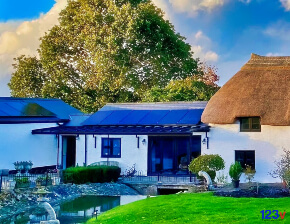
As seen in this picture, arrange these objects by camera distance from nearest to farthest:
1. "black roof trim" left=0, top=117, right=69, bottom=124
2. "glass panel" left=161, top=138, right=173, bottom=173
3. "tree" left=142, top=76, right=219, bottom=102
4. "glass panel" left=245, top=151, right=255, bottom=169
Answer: "glass panel" left=245, top=151, right=255, bottom=169, "black roof trim" left=0, top=117, right=69, bottom=124, "glass panel" left=161, top=138, right=173, bottom=173, "tree" left=142, top=76, right=219, bottom=102

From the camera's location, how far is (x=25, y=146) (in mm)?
35469

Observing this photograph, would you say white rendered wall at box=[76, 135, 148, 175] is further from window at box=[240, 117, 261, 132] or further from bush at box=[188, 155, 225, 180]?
window at box=[240, 117, 261, 132]

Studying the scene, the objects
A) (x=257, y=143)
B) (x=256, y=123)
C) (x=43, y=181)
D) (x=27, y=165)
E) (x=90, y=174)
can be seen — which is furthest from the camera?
(x=27, y=165)

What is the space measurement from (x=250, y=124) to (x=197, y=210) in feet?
40.4

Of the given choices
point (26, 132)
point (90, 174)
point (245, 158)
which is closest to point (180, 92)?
point (26, 132)

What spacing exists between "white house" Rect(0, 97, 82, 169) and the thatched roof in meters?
10.7

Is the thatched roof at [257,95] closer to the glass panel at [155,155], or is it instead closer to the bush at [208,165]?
the bush at [208,165]

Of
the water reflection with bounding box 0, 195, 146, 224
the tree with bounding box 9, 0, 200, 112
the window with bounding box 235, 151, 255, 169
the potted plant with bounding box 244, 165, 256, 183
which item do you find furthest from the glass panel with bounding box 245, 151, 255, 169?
the tree with bounding box 9, 0, 200, 112

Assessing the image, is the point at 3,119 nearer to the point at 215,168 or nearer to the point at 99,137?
the point at 99,137

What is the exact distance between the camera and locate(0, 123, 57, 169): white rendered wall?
113ft

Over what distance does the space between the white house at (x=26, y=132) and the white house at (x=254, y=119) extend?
1068cm

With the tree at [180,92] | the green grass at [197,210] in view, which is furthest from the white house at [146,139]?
the tree at [180,92]

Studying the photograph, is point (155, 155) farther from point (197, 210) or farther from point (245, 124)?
point (197, 210)

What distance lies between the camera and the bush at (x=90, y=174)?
30.7m
